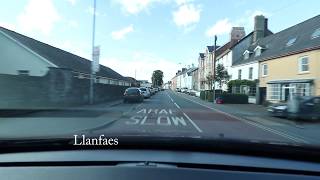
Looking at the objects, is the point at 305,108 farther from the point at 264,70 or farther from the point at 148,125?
the point at 264,70

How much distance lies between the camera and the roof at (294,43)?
139ft

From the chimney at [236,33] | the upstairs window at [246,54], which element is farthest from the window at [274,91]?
the chimney at [236,33]

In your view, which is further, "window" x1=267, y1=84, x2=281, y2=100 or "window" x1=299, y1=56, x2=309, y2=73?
"window" x1=267, y1=84, x2=281, y2=100

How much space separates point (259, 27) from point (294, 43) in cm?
2056

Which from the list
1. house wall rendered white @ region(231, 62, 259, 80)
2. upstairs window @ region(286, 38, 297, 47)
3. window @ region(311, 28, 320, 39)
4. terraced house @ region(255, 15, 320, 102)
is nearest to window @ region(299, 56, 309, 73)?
terraced house @ region(255, 15, 320, 102)

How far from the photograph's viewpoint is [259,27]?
220 feet

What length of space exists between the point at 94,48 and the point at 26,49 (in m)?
5.48

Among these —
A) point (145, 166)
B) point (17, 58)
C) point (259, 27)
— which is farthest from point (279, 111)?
point (259, 27)

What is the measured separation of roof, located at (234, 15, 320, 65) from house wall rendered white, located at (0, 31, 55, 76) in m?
21.4

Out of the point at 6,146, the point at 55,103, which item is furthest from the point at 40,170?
the point at 55,103

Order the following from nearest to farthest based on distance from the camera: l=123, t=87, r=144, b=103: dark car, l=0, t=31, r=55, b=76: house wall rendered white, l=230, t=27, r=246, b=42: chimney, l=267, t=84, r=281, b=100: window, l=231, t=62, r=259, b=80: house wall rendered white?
l=0, t=31, r=55, b=76: house wall rendered white → l=123, t=87, r=144, b=103: dark car → l=267, t=84, r=281, b=100: window → l=231, t=62, r=259, b=80: house wall rendered white → l=230, t=27, r=246, b=42: chimney

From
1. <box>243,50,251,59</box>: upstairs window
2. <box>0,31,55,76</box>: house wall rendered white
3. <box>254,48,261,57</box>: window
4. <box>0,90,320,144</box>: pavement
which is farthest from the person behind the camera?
<box>243,50,251,59</box>: upstairs window

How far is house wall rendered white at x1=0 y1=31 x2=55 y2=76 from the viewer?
38250 millimetres

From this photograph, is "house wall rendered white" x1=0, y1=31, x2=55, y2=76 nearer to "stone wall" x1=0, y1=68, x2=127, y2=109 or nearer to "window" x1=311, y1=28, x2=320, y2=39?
"stone wall" x1=0, y1=68, x2=127, y2=109
